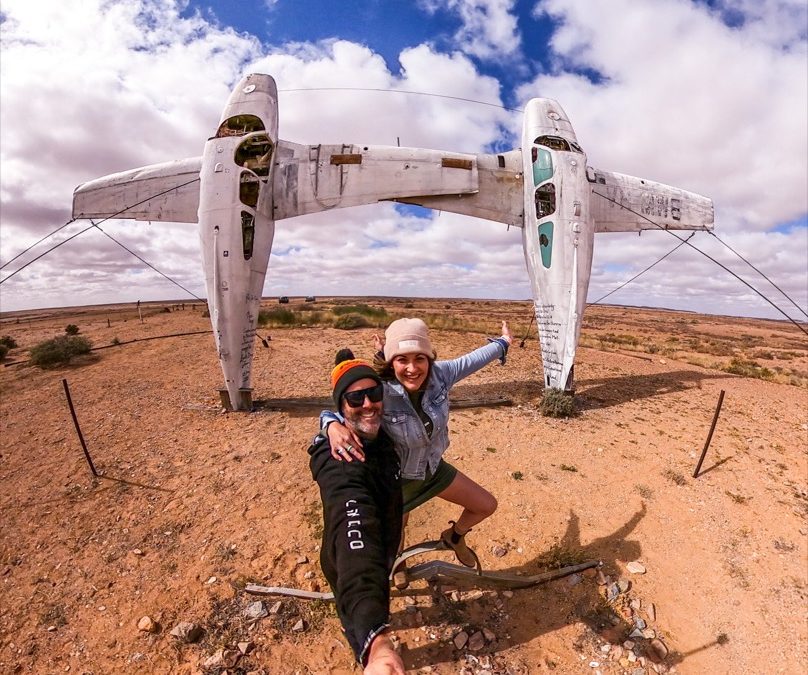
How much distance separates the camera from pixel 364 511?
1.82 m

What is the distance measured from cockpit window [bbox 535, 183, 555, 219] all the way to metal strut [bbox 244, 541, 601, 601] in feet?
24.1

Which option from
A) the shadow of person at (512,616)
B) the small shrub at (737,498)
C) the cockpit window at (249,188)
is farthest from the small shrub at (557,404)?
the cockpit window at (249,188)

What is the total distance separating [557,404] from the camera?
810cm

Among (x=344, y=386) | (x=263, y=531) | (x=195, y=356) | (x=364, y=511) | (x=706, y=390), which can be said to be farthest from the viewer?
(x=195, y=356)

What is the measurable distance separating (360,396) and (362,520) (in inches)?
25.0

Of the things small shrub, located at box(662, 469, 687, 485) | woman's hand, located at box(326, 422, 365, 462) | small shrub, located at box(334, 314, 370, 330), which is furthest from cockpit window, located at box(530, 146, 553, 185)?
small shrub, located at box(334, 314, 370, 330)

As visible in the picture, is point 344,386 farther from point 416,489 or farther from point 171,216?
point 171,216

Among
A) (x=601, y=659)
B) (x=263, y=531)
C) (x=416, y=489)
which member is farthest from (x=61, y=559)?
(x=601, y=659)

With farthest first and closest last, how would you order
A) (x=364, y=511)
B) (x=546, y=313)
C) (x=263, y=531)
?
(x=546, y=313) < (x=263, y=531) < (x=364, y=511)

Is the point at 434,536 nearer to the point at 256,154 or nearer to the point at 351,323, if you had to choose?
the point at 256,154

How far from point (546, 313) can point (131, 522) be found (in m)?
8.33

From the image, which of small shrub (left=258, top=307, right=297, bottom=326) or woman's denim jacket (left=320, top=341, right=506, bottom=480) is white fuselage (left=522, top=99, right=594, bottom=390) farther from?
small shrub (left=258, top=307, right=297, bottom=326)

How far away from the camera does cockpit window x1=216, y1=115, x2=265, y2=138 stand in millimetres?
8398

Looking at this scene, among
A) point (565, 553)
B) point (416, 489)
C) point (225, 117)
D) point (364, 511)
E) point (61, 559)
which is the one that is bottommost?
point (61, 559)
